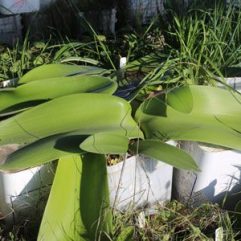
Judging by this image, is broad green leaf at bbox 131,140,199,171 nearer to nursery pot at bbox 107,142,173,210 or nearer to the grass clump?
nursery pot at bbox 107,142,173,210

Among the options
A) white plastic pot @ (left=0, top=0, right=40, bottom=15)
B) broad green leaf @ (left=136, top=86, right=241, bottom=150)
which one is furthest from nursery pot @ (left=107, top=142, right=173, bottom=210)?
white plastic pot @ (left=0, top=0, right=40, bottom=15)

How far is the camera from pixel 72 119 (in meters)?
1.42

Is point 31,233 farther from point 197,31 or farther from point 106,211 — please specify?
point 197,31

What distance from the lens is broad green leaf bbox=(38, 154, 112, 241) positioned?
127 centimetres

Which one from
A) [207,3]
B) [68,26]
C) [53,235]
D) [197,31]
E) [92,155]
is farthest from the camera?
[68,26]

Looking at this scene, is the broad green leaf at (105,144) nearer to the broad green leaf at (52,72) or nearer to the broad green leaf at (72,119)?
the broad green leaf at (72,119)

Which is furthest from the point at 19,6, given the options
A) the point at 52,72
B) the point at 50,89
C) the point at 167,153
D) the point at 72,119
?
the point at 167,153

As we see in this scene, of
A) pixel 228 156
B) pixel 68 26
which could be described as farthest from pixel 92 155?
pixel 68 26

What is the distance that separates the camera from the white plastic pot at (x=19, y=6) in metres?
2.84

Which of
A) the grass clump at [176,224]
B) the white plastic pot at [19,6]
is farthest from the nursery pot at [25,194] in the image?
the white plastic pot at [19,6]

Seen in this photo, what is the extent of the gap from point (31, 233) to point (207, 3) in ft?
4.30

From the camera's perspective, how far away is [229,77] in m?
1.79

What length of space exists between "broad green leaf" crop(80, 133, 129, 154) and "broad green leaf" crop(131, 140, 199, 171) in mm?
50

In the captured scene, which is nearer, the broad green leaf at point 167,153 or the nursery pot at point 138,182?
the broad green leaf at point 167,153
